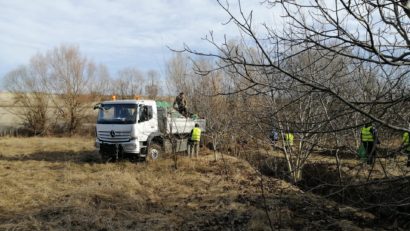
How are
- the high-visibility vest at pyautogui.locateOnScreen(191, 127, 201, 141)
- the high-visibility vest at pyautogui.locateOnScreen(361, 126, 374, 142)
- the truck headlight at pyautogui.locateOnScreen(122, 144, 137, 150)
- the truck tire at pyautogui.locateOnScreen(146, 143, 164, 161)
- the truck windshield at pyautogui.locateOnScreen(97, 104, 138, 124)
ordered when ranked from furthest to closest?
1. the high-visibility vest at pyautogui.locateOnScreen(191, 127, 201, 141)
2. the truck tire at pyautogui.locateOnScreen(146, 143, 164, 161)
3. the truck windshield at pyautogui.locateOnScreen(97, 104, 138, 124)
4. the truck headlight at pyautogui.locateOnScreen(122, 144, 137, 150)
5. the high-visibility vest at pyautogui.locateOnScreen(361, 126, 374, 142)

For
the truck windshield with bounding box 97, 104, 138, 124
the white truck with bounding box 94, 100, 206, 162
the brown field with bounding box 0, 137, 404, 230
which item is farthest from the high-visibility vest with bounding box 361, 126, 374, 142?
the truck windshield with bounding box 97, 104, 138, 124

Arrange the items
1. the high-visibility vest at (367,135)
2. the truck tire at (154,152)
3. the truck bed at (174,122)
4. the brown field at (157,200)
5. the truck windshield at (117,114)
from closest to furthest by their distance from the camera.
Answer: the high-visibility vest at (367,135), the brown field at (157,200), the truck windshield at (117,114), the truck tire at (154,152), the truck bed at (174,122)

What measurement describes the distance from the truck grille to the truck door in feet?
2.08

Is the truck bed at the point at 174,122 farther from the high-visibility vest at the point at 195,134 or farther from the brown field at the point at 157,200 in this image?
the brown field at the point at 157,200

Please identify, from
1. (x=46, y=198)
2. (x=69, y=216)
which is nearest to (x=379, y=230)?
(x=69, y=216)

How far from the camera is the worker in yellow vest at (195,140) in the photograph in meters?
17.2

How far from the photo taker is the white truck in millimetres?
15289

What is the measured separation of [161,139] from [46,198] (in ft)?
22.3

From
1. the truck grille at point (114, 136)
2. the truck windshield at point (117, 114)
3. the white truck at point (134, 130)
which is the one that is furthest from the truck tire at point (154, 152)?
the truck windshield at point (117, 114)

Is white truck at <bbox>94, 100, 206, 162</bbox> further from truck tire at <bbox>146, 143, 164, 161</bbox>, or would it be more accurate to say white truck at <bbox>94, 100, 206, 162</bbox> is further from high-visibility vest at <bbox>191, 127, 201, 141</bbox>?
high-visibility vest at <bbox>191, 127, 201, 141</bbox>

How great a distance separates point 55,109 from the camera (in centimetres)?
3127

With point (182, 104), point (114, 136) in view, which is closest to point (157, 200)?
point (114, 136)

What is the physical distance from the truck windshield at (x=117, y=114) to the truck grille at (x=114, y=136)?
371 mm

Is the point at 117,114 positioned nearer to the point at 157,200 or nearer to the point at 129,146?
the point at 129,146
